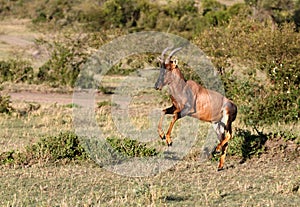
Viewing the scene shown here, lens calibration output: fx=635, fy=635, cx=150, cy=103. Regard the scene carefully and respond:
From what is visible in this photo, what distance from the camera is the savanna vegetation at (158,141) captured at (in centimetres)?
782

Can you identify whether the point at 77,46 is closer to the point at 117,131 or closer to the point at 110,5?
the point at 117,131

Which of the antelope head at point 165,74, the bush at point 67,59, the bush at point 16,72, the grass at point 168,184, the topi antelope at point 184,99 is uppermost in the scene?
the antelope head at point 165,74

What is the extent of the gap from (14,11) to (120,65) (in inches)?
1364

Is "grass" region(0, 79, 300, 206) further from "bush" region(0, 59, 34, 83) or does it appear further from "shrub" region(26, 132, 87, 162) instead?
"bush" region(0, 59, 34, 83)

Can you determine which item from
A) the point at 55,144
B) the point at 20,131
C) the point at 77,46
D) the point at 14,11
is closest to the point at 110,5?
the point at 14,11

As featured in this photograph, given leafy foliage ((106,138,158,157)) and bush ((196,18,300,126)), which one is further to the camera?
bush ((196,18,300,126))

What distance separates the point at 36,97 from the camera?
1941 centimetres

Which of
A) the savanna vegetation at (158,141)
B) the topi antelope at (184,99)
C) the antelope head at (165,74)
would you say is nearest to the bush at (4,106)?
the savanna vegetation at (158,141)

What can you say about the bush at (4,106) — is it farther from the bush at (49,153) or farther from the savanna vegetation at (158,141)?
the bush at (49,153)

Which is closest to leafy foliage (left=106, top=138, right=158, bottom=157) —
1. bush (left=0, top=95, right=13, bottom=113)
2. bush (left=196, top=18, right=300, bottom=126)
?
bush (left=196, top=18, right=300, bottom=126)

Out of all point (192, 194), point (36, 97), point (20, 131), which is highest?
point (192, 194)

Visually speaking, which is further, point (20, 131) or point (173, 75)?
point (20, 131)

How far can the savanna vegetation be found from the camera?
7.82 metres

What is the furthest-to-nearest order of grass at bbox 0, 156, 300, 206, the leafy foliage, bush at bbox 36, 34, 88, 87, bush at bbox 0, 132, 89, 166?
bush at bbox 36, 34, 88, 87
the leafy foliage
bush at bbox 0, 132, 89, 166
grass at bbox 0, 156, 300, 206
